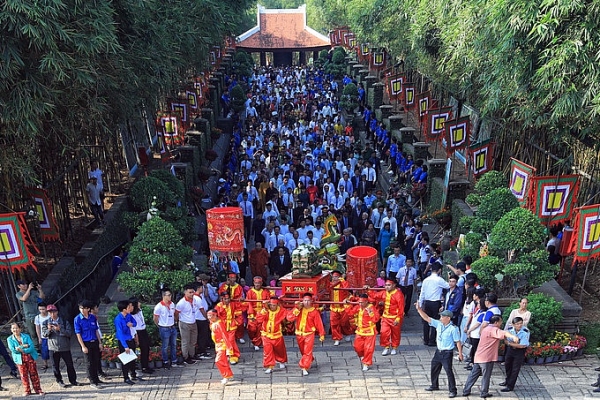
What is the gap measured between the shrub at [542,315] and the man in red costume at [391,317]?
142cm

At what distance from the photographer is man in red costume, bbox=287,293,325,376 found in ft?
30.6

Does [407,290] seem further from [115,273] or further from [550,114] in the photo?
[115,273]

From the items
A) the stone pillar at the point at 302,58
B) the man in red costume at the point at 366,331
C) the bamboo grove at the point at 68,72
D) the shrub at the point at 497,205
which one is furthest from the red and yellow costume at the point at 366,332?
the stone pillar at the point at 302,58

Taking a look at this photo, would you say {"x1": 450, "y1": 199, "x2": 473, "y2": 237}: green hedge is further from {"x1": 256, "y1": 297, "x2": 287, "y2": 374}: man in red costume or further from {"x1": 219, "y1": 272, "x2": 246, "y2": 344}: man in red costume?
{"x1": 256, "y1": 297, "x2": 287, "y2": 374}: man in red costume

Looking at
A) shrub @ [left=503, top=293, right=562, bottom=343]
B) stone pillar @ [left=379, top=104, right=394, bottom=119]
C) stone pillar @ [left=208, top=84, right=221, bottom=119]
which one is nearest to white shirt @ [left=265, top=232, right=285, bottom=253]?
shrub @ [left=503, top=293, right=562, bottom=343]

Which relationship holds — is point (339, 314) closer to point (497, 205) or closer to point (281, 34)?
point (497, 205)

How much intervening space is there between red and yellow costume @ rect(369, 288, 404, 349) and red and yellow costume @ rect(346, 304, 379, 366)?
388 millimetres

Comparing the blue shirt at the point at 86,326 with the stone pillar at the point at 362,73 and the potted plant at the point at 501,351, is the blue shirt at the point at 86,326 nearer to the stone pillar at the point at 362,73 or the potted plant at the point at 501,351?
the potted plant at the point at 501,351

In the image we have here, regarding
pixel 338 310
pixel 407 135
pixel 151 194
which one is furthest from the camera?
pixel 407 135

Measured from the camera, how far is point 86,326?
8.90 m

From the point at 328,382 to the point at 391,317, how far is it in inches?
52.3

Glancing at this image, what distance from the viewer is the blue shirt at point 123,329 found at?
8.99 m

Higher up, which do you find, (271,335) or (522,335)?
(522,335)

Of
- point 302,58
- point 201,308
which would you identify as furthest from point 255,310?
point 302,58
